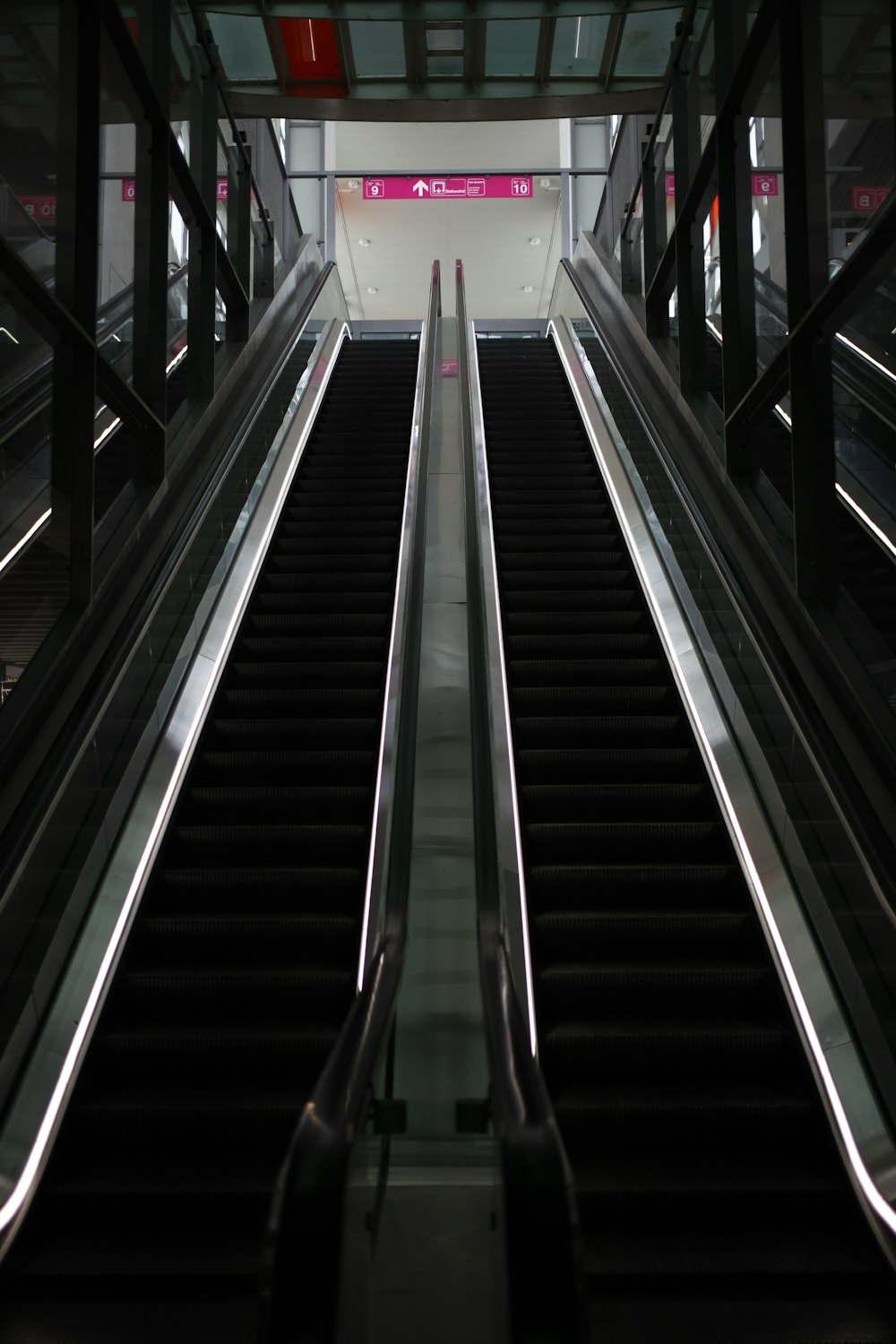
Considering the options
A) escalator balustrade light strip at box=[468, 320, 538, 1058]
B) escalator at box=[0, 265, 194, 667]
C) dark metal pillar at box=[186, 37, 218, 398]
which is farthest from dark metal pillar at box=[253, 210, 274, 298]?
escalator at box=[0, 265, 194, 667]

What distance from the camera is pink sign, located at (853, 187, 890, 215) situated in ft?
11.4

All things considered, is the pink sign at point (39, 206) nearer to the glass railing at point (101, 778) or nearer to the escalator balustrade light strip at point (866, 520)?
the glass railing at point (101, 778)

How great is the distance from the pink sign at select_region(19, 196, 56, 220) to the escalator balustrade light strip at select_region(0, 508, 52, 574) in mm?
1044

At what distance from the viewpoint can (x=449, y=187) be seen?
57.0 ft

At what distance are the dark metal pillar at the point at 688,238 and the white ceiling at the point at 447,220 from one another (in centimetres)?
1004

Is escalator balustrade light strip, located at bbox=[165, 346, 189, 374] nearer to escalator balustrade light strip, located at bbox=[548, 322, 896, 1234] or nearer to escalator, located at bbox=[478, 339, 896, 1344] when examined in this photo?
escalator, located at bbox=[478, 339, 896, 1344]

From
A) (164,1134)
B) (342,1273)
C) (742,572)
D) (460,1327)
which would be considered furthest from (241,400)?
(342,1273)

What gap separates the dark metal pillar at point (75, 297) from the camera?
159 inches

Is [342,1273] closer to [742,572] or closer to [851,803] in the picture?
[851,803]

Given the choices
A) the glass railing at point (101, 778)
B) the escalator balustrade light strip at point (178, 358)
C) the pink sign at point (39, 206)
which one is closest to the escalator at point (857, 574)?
the glass railing at point (101, 778)

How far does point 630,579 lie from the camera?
6.24 metres

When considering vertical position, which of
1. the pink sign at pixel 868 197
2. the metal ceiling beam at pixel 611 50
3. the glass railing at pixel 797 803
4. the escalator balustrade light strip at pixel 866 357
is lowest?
the glass railing at pixel 797 803

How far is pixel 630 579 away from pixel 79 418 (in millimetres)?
3217

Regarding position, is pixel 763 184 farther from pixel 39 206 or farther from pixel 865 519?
pixel 39 206
